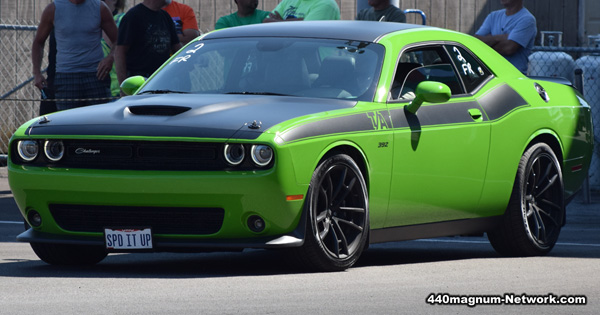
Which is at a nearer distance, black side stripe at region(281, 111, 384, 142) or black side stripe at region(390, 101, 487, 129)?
black side stripe at region(281, 111, 384, 142)

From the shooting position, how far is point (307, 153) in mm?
7398

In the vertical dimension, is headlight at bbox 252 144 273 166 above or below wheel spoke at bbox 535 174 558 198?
above

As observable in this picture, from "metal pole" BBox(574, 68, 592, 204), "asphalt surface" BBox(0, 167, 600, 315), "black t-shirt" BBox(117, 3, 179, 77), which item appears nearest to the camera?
"asphalt surface" BBox(0, 167, 600, 315)

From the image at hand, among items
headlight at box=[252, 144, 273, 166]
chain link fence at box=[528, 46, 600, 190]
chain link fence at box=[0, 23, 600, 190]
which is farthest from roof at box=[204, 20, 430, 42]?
chain link fence at box=[528, 46, 600, 190]

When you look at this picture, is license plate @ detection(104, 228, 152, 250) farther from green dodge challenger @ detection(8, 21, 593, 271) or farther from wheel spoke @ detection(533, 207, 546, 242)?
wheel spoke @ detection(533, 207, 546, 242)

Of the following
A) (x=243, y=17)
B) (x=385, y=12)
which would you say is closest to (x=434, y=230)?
(x=385, y=12)

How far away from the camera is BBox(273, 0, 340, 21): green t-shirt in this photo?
13188mm

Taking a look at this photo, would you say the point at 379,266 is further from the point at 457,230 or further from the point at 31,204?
the point at 31,204

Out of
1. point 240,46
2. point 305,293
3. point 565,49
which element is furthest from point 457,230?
point 565,49

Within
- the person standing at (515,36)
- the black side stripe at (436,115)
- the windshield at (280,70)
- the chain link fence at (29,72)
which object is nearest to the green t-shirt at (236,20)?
the person standing at (515,36)

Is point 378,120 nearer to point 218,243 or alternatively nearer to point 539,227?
point 218,243

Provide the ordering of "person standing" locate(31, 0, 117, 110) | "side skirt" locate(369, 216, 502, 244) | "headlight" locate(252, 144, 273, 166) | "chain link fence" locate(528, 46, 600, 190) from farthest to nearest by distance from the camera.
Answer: "chain link fence" locate(528, 46, 600, 190), "person standing" locate(31, 0, 117, 110), "side skirt" locate(369, 216, 502, 244), "headlight" locate(252, 144, 273, 166)

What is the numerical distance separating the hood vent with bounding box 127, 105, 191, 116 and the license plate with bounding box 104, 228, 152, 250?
687 millimetres

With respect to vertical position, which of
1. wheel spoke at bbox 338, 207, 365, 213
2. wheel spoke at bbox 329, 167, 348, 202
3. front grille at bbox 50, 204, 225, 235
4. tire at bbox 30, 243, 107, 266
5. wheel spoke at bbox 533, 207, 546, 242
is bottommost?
wheel spoke at bbox 533, 207, 546, 242
